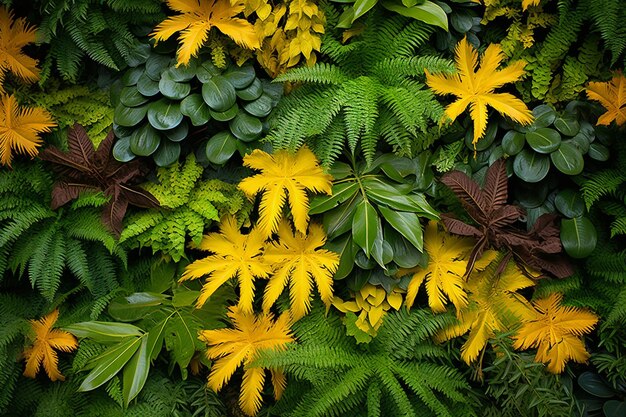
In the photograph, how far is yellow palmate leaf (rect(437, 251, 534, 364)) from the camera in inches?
92.4

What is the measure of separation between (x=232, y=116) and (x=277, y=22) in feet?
1.51

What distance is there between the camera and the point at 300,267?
232 centimetres

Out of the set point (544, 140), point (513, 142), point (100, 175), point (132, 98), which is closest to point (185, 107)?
point (132, 98)

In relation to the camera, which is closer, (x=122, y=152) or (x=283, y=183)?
(x=283, y=183)

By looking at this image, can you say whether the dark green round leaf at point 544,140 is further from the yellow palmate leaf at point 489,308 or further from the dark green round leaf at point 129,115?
the dark green round leaf at point 129,115

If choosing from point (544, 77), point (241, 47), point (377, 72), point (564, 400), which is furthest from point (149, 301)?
point (544, 77)

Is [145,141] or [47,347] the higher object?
[145,141]

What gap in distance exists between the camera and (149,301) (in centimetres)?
251

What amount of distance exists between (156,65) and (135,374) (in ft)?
4.57

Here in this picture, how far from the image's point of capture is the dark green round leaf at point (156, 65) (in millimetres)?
2498

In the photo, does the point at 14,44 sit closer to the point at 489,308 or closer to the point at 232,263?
the point at 232,263

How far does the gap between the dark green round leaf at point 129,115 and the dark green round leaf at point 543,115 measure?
175 cm

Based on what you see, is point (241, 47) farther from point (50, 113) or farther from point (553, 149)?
point (553, 149)

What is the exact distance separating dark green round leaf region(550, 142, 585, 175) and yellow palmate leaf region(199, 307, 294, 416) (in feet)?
4.36
